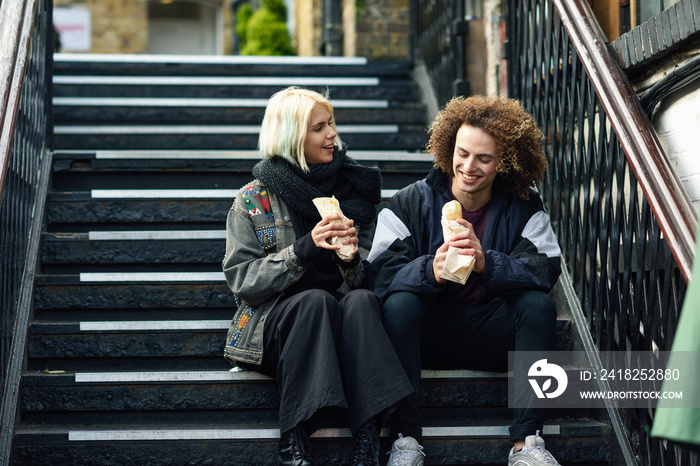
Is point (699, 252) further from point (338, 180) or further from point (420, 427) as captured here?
point (338, 180)

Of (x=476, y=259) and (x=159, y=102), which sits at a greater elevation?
(x=159, y=102)

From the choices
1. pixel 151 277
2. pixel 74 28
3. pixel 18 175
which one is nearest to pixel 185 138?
pixel 151 277

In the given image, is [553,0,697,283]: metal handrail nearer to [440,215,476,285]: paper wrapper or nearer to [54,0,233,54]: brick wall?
[440,215,476,285]: paper wrapper

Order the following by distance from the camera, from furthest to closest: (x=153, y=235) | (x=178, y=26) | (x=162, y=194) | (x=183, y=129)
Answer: (x=178, y=26) → (x=183, y=129) → (x=162, y=194) → (x=153, y=235)

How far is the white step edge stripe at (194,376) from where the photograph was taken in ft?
10.0

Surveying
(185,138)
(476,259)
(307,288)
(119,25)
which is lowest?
(307,288)

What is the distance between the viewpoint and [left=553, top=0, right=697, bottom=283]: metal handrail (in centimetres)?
246

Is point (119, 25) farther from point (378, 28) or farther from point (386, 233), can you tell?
point (386, 233)

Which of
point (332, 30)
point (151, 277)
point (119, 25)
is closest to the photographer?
point (151, 277)

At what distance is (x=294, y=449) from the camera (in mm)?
2711

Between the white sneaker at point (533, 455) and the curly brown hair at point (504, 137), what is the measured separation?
90 cm

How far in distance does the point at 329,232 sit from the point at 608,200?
1.03 metres

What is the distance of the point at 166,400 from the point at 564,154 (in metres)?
1.87

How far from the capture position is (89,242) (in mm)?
3664
